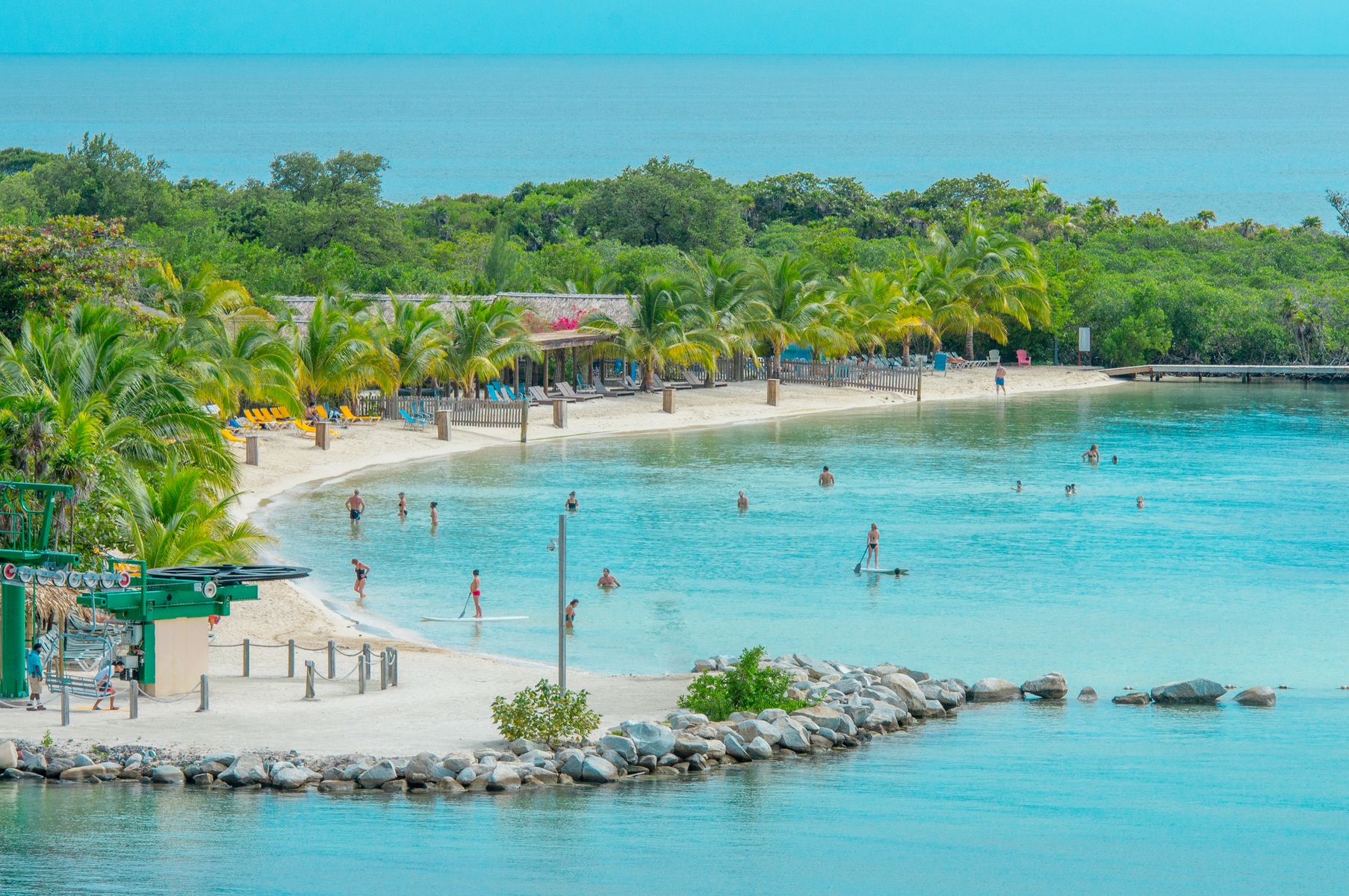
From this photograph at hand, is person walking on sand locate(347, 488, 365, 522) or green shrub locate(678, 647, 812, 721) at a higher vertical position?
person walking on sand locate(347, 488, 365, 522)

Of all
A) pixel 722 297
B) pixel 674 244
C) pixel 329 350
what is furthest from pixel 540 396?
pixel 674 244

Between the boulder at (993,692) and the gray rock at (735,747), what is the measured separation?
5.46 m

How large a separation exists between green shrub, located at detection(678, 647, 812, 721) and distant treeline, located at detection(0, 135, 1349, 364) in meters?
40.8

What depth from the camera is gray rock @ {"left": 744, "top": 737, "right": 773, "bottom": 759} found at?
21922mm

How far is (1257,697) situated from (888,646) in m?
6.32

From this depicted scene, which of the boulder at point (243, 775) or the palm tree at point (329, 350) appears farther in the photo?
the palm tree at point (329, 350)

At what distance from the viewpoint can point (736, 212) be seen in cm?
8756

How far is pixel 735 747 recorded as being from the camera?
2181 centimetres

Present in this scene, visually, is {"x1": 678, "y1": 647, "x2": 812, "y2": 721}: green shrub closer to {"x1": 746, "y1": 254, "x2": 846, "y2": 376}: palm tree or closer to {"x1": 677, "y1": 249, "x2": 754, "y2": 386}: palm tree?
{"x1": 677, "y1": 249, "x2": 754, "y2": 386}: palm tree

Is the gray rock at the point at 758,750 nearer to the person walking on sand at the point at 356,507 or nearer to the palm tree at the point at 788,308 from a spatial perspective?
the person walking on sand at the point at 356,507

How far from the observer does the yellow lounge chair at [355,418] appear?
52.6 m

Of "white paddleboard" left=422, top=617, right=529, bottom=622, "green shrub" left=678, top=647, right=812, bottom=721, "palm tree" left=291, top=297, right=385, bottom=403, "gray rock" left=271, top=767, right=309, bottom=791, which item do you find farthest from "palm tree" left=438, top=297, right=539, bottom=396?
"gray rock" left=271, top=767, right=309, bottom=791

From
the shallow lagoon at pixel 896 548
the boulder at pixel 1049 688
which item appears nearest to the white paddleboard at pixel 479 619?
the shallow lagoon at pixel 896 548

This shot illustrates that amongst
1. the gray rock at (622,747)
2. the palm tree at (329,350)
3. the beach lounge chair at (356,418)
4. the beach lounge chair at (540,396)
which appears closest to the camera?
the gray rock at (622,747)
